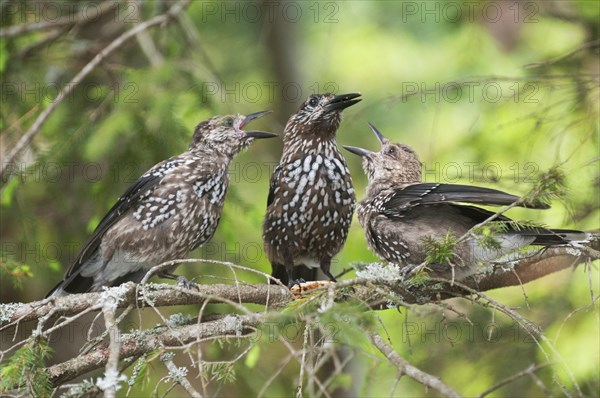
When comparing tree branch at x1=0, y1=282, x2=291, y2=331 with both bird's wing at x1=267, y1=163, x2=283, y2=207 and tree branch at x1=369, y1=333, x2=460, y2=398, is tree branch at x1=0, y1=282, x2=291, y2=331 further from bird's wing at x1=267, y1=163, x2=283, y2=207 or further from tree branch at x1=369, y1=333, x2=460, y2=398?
bird's wing at x1=267, y1=163, x2=283, y2=207

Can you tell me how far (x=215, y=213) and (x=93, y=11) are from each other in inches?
90.6

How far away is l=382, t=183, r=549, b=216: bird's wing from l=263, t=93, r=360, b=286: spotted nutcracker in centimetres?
53

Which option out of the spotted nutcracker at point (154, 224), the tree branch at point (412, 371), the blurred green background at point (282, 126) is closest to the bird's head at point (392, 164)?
the blurred green background at point (282, 126)

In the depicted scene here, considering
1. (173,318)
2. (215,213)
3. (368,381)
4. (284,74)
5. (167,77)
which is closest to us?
(368,381)

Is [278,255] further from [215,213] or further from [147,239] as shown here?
[147,239]

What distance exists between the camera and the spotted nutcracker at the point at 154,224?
5.50 meters

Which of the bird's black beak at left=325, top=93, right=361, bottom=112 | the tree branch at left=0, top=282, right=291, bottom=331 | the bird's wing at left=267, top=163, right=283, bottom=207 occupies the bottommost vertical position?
the tree branch at left=0, top=282, right=291, bottom=331

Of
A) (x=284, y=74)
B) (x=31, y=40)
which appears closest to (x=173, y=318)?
(x=31, y=40)

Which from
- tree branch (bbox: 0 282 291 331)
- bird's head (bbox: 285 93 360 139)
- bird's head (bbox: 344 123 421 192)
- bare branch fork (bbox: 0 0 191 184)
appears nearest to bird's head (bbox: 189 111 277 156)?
bird's head (bbox: 285 93 360 139)

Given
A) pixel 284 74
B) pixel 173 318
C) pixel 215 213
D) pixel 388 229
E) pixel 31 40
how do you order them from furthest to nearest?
1. pixel 284 74
2. pixel 31 40
3. pixel 215 213
4. pixel 388 229
5. pixel 173 318

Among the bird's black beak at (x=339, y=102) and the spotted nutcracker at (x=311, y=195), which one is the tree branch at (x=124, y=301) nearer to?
the spotted nutcracker at (x=311, y=195)

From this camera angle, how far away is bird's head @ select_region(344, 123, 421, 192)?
5.81 metres

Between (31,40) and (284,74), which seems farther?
(284,74)

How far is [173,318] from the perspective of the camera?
16.2 ft
